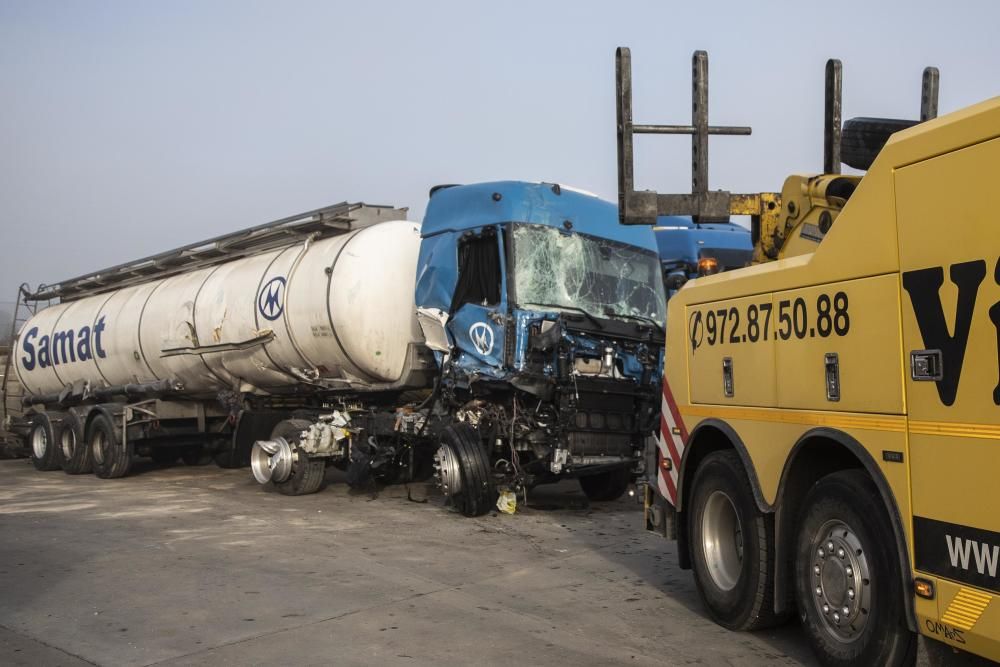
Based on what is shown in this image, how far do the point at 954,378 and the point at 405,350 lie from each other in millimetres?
8879

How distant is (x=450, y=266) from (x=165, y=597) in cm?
531

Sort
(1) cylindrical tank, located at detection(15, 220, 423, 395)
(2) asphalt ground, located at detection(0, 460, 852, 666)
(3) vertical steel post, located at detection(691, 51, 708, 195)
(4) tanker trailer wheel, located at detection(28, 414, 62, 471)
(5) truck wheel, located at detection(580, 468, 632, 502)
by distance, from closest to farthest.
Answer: (2) asphalt ground, located at detection(0, 460, 852, 666), (3) vertical steel post, located at detection(691, 51, 708, 195), (5) truck wheel, located at detection(580, 468, 632, 502), (1) cylindrical tank, located at detection(15, 220, 423, 395), (4) tanker trailer wheel, located at detection(28, 414, 62, 471)

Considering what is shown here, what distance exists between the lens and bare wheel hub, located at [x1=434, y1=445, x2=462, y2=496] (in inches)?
411

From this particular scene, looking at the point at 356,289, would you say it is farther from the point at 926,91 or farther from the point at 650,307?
the point at 926,91

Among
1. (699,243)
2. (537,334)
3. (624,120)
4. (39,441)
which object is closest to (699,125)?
(624,120)

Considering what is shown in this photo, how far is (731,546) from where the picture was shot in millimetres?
6145

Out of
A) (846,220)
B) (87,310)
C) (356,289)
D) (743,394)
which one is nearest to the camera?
(846,220)

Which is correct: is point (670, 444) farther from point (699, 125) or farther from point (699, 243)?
point (699, 243)

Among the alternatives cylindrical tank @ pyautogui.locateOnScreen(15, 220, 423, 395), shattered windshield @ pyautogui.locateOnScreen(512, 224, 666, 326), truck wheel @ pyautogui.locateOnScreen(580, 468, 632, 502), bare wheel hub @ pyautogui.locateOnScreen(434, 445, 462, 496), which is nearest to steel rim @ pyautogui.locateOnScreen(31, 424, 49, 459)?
cylindrical tank @ pyautogui.locateOnScreen(15, 220, 423, 395)

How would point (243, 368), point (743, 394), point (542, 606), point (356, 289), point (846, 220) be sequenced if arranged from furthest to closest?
point (243, 368)
point (356, 289)
point (542, 606)
point (743, 394)
point (846, 220)

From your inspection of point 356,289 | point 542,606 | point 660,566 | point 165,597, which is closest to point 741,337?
point 542,606

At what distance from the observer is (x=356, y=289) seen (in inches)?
481

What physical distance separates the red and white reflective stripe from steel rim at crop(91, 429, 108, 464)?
11.9m

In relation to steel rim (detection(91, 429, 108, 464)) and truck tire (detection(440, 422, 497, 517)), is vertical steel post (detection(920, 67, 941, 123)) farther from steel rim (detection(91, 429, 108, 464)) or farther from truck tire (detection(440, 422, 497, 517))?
steel rim (detection(91, 429, 108, 464))
